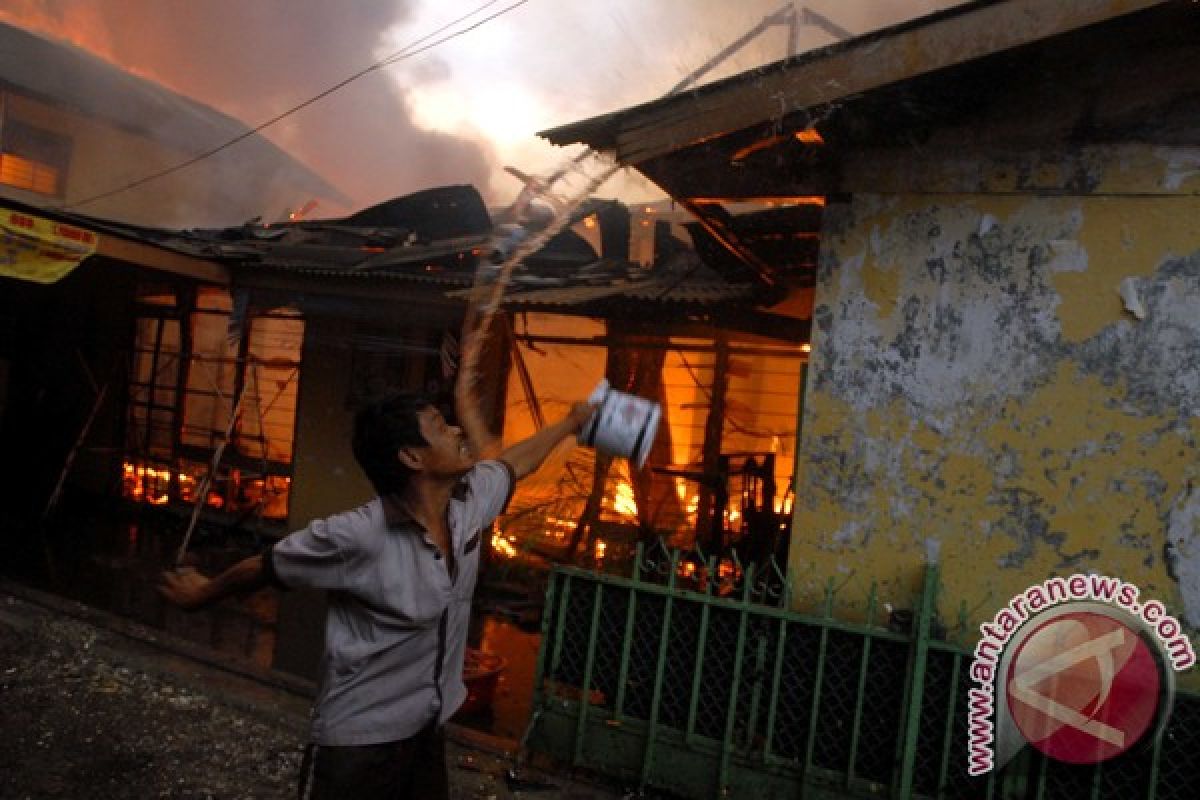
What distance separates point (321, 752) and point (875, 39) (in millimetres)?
3809

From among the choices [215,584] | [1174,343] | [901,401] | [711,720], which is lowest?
[711,720]

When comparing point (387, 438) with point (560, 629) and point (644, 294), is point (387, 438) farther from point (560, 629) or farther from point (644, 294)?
point (644, 294)

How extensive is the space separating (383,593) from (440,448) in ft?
1.45

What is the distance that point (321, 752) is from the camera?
237 centimetres

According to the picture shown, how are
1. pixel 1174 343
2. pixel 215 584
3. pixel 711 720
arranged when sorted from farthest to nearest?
pixel 711 720 → pixel 1174 343 → pixel 215 584

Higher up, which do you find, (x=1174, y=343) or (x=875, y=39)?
(x=875, y=39)

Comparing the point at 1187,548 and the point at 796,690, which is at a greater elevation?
the point at 1187,548

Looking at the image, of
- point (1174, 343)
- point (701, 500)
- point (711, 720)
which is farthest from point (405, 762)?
point (701, 500)

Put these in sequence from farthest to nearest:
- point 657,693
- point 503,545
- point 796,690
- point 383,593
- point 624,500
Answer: point 503,545, point 624,500, point 657,693, point 796,690, point 383,593

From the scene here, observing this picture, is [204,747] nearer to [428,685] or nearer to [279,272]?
[428,685]

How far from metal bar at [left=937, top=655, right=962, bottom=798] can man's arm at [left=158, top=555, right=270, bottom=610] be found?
314cm

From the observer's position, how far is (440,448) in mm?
2459

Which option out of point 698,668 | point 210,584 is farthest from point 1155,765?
point 210,584

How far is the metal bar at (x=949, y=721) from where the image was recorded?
3.89m
